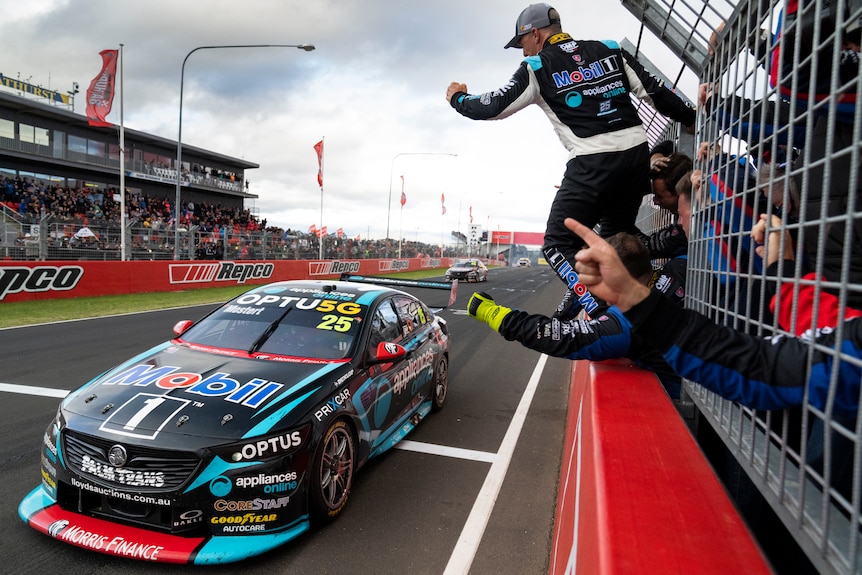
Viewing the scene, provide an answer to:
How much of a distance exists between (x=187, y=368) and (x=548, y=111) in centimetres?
293

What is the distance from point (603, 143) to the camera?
310cm

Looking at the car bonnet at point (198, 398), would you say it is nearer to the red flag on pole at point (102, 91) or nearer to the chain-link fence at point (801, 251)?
the chain-link fence at point (801, 251)

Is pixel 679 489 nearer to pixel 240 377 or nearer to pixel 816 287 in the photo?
pixel 816 287

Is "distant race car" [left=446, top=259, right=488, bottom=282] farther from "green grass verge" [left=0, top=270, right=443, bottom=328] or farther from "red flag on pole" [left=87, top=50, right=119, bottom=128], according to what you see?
"red flag on pole" [left=87, top=50, right=119, bottom=128]

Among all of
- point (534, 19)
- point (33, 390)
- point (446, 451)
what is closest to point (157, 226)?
point (33, 390)

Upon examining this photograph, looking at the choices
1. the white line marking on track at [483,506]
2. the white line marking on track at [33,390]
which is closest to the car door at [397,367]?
the white line marking on track at [483,506]

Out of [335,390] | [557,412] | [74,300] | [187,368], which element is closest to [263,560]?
[335,390]

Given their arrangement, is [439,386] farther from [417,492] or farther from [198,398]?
[198,398]

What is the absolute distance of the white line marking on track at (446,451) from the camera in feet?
14.9

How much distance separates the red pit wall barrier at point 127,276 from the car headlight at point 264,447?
41.5 ft

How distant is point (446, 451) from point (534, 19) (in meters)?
3.43

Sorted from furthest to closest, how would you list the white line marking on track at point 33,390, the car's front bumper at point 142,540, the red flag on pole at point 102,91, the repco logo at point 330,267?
the repco logo at point 330,267 → the red flag on pole at point 102,91 → the white line marking on track at point 33,390 → the car's front bumper at point 142,540

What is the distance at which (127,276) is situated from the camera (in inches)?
607

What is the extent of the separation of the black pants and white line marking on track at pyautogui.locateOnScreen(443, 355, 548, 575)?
1565 millimetres
